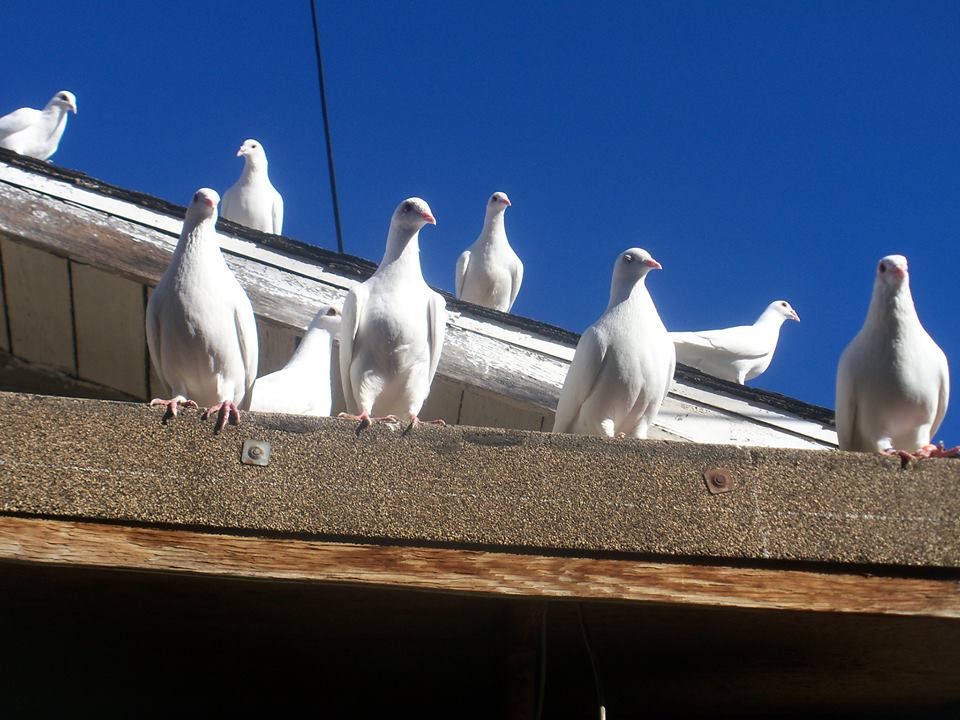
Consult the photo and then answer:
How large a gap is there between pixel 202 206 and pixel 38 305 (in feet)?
4.05

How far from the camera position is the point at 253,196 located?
10141mm

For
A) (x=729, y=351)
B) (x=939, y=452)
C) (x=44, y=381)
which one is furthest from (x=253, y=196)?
(x=939, y=452)

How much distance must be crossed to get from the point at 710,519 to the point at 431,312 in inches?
84.7

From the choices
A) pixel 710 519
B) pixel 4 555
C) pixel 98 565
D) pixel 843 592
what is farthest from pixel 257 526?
pixel 843 592

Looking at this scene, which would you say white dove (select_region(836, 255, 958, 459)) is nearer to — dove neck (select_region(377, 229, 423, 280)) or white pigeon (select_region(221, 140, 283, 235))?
dove neck (select_region(377, 229, 423, 280))

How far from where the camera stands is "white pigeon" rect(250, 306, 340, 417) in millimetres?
4215

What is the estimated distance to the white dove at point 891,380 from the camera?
3.70 meters

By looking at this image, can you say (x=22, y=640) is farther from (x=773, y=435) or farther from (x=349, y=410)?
(x=773, y=435)

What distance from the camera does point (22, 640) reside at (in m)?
2.64

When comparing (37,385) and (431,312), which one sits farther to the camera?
(37,385)

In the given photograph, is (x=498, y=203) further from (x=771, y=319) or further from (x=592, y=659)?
(x=592, y=659)

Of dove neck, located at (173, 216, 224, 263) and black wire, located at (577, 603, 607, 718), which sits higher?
dove neck, located at (173, 216, 224, 263)

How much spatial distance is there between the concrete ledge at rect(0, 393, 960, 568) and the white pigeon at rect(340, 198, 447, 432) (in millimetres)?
1747

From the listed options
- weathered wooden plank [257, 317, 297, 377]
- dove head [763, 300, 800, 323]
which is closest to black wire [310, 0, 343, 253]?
weathered wooden plank [257, 317, 297, 377]
